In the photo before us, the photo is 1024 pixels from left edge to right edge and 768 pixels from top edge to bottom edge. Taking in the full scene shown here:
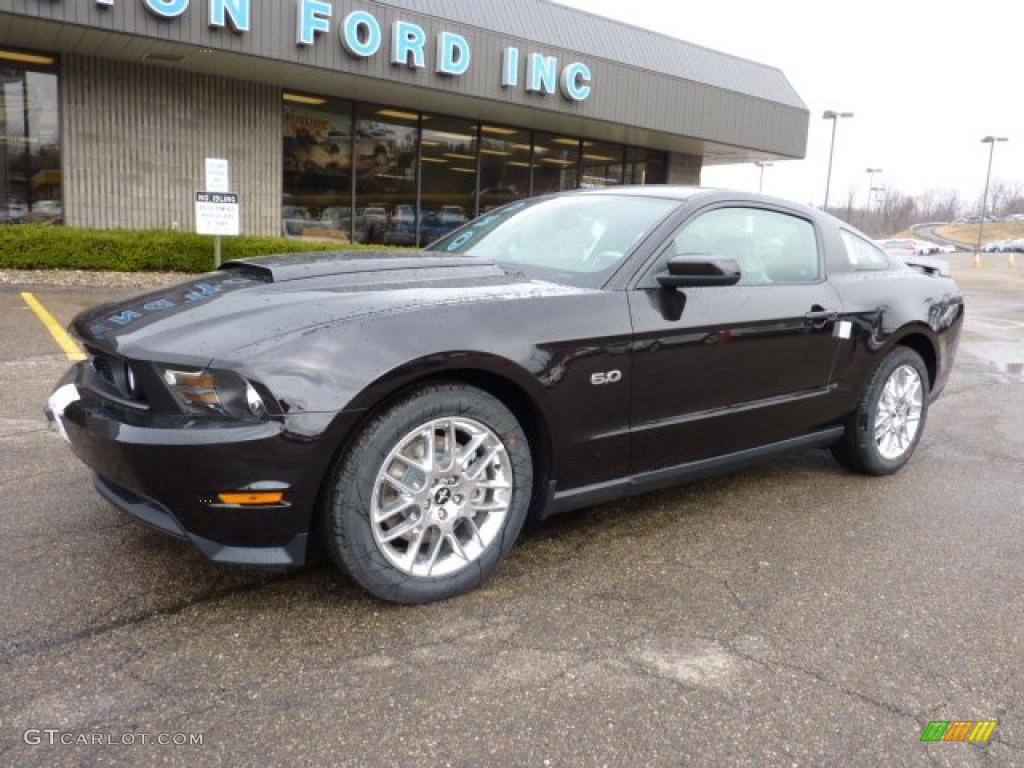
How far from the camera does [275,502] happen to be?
7.77ft

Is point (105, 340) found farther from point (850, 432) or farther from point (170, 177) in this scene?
point (170, 177)

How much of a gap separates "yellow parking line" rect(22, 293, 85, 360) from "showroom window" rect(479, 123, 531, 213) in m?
9.78

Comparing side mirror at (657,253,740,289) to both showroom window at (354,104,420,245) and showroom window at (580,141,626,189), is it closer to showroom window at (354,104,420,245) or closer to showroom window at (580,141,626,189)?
showroom window at (354,104,420,245)

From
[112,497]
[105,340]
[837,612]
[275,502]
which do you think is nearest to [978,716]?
[837,612]

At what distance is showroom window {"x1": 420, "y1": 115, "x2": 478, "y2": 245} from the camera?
54.5 feet

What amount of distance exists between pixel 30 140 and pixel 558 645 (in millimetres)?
13464

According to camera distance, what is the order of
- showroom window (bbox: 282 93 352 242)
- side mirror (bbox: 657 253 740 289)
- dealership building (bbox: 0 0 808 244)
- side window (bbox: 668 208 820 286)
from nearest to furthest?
1. side mirror (bbox: 657 253 740 289)
2. side window (bbox: 668 208 820 286)
3. dealership building (bbox: 0 0 808 244)
4. showroom window (bbox: 282 93 352 242)

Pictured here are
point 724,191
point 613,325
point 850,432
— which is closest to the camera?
point 613,325

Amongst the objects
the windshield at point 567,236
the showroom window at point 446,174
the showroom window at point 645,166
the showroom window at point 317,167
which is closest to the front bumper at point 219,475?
the windshield at point 567,236

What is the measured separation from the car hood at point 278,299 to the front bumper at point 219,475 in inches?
9.0

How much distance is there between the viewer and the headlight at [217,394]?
7.68ft

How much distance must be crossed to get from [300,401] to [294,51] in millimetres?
11024

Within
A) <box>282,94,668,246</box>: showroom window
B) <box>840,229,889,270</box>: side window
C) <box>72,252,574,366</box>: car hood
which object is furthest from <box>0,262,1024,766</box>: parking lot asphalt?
<box>282,94,668,246</box>: showroom window

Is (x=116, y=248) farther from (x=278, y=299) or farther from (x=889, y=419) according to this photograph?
(x=889, y=419)
